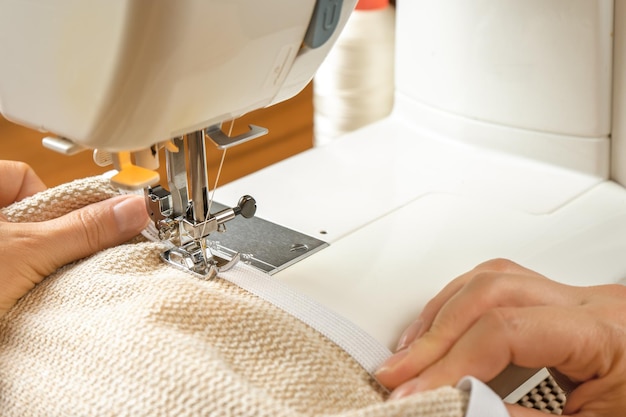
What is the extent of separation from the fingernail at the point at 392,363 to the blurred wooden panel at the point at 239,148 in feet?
2.77

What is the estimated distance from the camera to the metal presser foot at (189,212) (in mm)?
580

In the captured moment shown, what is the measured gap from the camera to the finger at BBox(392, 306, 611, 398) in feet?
1.57

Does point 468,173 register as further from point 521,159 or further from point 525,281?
point 525,281

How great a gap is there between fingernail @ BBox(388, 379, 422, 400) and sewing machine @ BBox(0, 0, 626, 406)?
3.4 inches

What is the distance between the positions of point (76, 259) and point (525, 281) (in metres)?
0.34

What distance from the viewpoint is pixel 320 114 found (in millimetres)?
1278

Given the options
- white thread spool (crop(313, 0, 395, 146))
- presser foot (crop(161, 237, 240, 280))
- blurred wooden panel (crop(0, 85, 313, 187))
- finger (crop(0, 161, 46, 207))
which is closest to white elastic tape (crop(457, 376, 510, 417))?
presser foot (crop(161, 237, 240, 280))

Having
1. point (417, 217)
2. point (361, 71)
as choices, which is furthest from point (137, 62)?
point (361, 71)

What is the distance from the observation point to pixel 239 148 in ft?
5.46

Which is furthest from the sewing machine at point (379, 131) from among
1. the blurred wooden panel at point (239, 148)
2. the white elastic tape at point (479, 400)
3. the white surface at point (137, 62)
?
the blurred wooden panel at point (239, 148)

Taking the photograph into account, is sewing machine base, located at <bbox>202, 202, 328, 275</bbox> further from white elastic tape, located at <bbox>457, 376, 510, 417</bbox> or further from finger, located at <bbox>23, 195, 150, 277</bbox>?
white elastic tape, located at <bbox>457, 376, 510, 417</bbox>

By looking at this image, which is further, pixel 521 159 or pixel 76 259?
pixel 521 159

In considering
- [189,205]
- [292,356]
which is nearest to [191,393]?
[292,356]

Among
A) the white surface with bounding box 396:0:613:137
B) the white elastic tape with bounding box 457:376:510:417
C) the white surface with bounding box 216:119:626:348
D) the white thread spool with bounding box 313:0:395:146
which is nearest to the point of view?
the white elastic tape with bounding box 457:376:510:417
